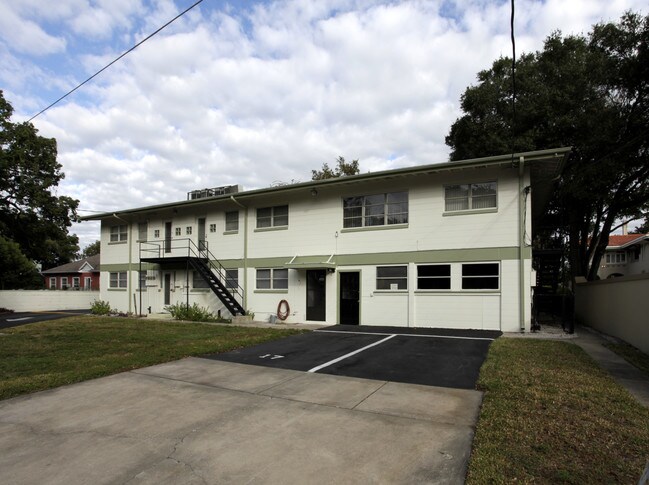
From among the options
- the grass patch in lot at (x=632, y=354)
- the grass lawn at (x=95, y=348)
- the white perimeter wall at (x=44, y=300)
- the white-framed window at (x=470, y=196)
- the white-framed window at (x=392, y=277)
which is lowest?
the white perimeter wall at (x=44, y=300)

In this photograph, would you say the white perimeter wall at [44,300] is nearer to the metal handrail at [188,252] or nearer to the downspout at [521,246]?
the metal handrail at [188,252]

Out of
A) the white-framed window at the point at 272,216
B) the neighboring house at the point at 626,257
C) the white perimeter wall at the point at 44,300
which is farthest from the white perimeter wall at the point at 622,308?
the white perimeter wall at the point at 44,300

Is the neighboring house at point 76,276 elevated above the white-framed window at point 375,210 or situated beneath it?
situated beneath

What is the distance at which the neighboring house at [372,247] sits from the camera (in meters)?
13.1

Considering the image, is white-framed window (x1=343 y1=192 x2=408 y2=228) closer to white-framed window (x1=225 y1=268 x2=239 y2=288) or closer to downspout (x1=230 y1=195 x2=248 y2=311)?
downspout (x1=230 y1=195 x2=248 y2=311)

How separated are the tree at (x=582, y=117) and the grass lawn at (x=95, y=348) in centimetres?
1356

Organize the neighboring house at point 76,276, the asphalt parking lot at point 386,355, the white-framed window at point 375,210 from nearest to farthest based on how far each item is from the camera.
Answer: the asphalt parking lot at point 386,355 < the white-framed window at point 375,210 < the neighboring house at point 76,276

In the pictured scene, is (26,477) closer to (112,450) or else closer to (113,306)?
(112,450)

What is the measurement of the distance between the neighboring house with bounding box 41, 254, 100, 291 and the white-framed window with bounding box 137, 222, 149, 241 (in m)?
27.2

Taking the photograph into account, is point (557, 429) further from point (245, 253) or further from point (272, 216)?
point (245, 253)

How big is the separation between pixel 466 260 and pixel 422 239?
1654 mm

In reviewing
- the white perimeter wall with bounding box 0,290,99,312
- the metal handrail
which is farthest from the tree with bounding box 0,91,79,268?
the metal handrail

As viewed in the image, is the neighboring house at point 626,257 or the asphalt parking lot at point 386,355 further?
the neighboring house at point 626,257

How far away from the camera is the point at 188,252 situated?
790 inches
